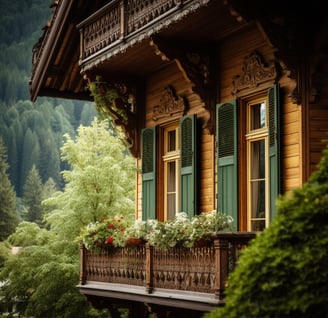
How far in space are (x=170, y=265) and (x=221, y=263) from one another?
1879 mm

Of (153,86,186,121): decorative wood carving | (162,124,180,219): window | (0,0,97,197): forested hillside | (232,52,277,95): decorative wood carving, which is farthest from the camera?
(0,0,97,197): forested hillside

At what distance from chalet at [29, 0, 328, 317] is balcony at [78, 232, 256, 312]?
24 mm

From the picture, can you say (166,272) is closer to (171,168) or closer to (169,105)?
(171,168)

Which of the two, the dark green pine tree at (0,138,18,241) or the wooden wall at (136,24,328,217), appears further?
the dark green pine tree at (0,138,18,241)

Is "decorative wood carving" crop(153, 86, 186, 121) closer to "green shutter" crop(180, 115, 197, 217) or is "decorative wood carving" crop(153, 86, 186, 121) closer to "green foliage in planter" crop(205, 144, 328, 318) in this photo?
"green shutter" crop(180, 115, 197, 217)

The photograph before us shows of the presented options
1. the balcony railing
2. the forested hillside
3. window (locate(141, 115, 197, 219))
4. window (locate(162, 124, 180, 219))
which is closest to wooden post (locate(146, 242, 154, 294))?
the balcony railing

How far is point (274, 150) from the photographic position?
13219 millimetres

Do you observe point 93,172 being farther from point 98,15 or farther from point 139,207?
point 98,15

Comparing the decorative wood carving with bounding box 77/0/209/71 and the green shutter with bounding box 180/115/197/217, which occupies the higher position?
the decorative wood carving with bounding box 77/0/209/71

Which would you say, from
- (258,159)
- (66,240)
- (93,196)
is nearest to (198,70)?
(258,159)

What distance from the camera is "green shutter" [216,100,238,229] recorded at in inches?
566

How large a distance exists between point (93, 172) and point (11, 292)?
17.5 feet

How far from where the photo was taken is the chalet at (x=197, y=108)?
499 inches

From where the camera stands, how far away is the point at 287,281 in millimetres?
7750
